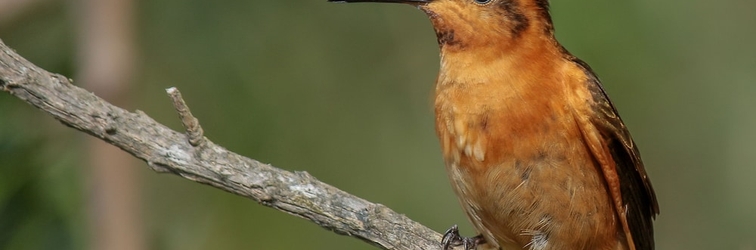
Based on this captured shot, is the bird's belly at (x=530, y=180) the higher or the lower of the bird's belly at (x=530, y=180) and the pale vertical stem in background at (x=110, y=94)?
the lower

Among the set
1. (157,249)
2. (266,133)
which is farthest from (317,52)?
(157,249)

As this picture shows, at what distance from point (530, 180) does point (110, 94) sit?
60.2 inches

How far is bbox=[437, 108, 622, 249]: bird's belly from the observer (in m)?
4.53

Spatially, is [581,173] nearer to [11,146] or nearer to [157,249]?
[157,249]

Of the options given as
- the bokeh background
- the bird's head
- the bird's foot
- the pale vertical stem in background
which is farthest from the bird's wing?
the pale vertical stem in background

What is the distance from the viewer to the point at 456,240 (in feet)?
16.5

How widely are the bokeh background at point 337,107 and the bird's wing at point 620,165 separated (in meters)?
0.90

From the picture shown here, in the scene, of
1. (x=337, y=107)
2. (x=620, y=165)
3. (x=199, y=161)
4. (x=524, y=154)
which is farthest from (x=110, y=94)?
(x=620, y=165)

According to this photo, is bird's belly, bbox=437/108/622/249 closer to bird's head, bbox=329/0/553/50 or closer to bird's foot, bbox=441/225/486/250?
bird's foot, bbox=441/225/486/250

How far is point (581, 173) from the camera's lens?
4672 mm

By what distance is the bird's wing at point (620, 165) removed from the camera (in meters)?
4.73

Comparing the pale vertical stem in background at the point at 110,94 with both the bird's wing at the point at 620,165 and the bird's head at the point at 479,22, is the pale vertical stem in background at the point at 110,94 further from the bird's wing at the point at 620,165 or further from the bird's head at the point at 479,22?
the bird's wing at the point at 620,165

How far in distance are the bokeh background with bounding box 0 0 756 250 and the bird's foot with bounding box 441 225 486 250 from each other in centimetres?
97

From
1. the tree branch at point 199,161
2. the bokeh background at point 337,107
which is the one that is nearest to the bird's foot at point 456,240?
the tree branch at point 199,161
